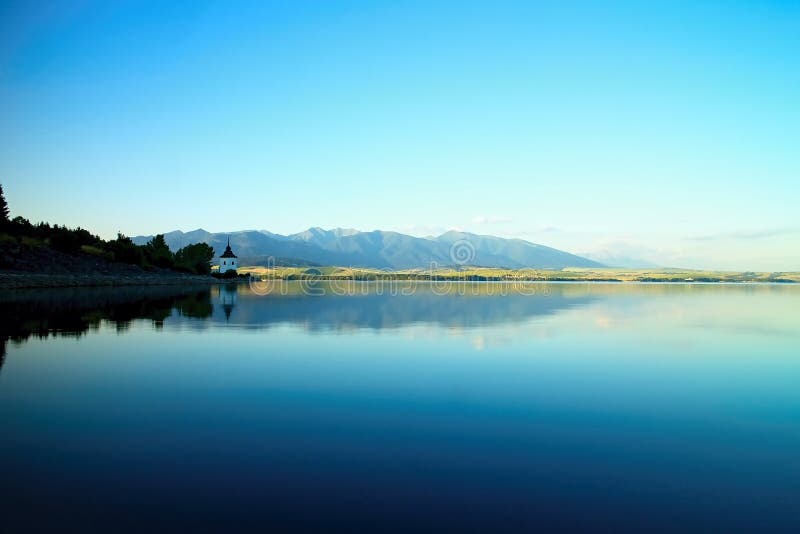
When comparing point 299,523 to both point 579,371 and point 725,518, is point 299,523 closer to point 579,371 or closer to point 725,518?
point 725,518

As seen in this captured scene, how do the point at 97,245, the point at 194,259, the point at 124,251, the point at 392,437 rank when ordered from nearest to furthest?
the point at 392,437 < the point at 97,245 < the point at 124,251 < the point at 194,259

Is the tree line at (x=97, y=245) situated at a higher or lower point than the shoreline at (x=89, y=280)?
higher

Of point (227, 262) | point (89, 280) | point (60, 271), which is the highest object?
point (227, 262)

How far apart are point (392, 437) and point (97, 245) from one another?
9277 cm

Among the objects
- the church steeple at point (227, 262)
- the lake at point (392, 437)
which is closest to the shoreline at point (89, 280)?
the church steeple at point (227, 262)

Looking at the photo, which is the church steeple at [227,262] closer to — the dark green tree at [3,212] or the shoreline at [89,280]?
the shoreline at [89,280]

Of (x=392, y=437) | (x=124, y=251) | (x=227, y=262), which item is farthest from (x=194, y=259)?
(x=392, y=437)

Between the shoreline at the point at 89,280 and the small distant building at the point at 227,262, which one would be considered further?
the small distant building at the point at 227,262

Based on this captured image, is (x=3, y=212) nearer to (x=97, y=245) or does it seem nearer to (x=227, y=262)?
(x=97, y=245)

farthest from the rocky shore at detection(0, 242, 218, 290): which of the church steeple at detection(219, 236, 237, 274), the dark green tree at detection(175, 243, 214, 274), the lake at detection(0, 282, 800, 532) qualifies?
the church steeple at detection(219, 236, 237, 274)

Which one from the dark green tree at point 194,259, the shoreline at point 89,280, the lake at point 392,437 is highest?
the dark green tree at point 194,259

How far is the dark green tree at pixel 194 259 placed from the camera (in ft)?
368

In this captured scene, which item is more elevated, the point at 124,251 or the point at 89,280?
the point at 124,251

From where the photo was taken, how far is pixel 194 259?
4683 inches
